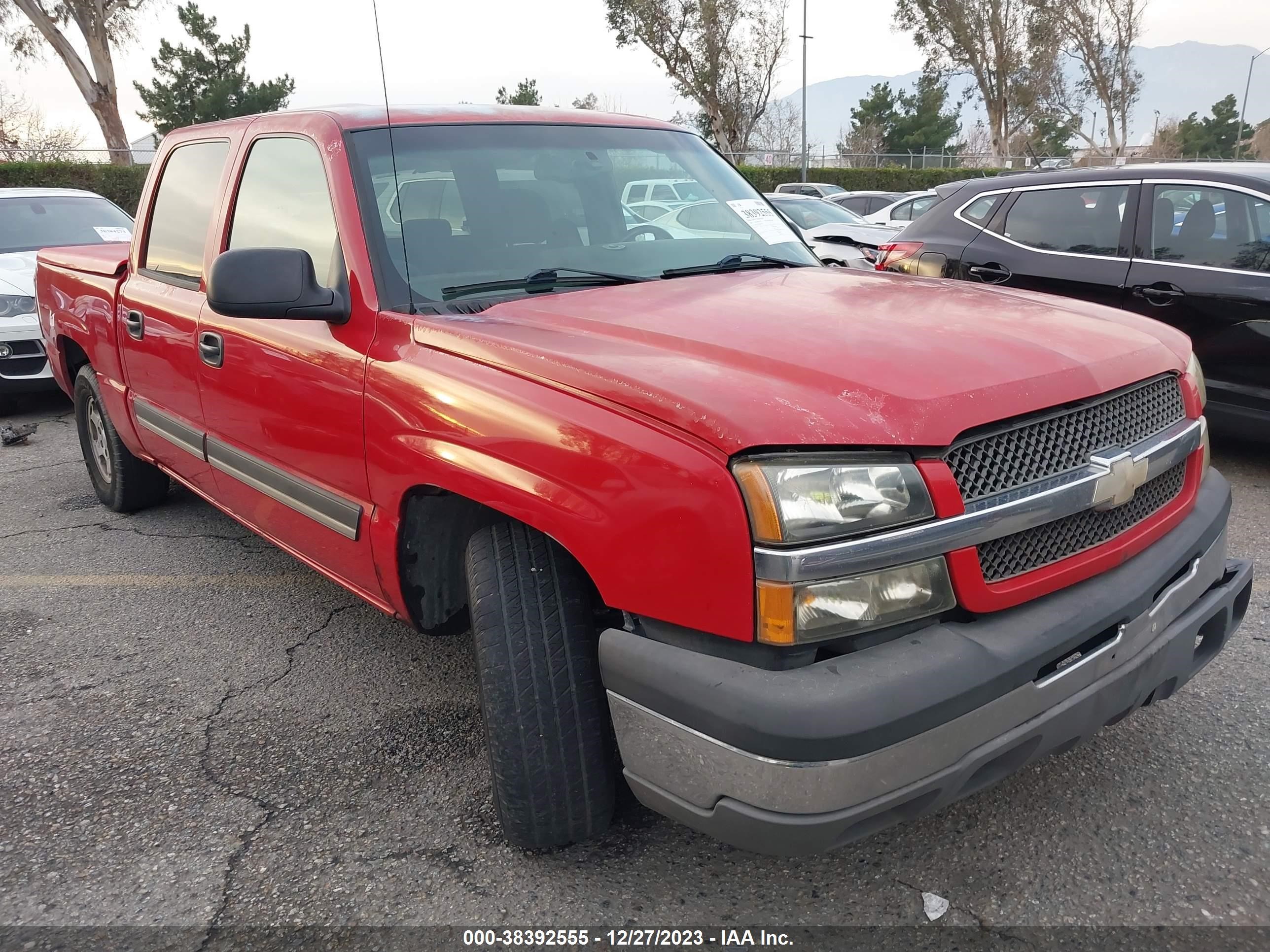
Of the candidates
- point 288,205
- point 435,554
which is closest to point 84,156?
point 288,205

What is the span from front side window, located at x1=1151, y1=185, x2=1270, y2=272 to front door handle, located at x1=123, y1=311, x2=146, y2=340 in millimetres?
4950

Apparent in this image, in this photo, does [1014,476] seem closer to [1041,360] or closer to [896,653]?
A: [1041,360]

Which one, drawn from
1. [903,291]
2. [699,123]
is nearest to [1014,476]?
[903,291]

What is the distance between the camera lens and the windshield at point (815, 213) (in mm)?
12250

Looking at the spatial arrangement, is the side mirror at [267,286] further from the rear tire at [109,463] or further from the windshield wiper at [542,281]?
the rear tire at [109,463]

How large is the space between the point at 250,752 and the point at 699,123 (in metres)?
47.6

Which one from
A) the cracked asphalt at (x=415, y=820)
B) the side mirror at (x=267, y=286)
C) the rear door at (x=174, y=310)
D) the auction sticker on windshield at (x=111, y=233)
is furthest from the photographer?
the auction sticker on windshield at (x=111, y=233)

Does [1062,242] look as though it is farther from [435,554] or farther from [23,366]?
[23,366]

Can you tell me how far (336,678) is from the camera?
323cm

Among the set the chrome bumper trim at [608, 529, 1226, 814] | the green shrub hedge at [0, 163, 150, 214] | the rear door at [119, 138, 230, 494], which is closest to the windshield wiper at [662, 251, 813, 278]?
the chrome bumper trim at [608, 529, 1226, 814]

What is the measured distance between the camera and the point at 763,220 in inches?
133

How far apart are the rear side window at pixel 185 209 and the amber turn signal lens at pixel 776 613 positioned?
2616 mm

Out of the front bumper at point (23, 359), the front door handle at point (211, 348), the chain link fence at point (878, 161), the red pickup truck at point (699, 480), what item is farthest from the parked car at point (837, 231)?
the chain link fence at point (878, 161)

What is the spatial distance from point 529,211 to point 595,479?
4.22ft
